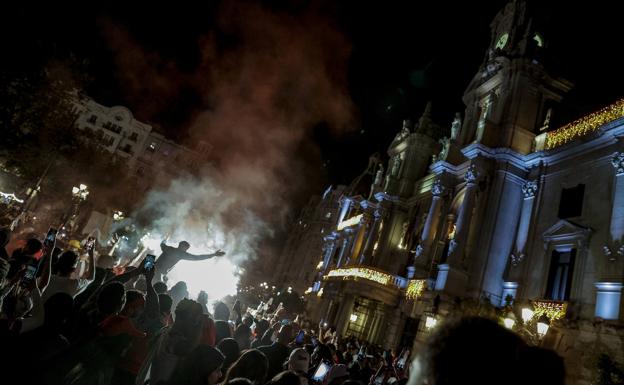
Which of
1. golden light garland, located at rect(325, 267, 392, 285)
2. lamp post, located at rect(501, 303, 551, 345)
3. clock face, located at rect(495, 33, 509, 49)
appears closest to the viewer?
lamp post, located at rect(501, 303, 551, 345)

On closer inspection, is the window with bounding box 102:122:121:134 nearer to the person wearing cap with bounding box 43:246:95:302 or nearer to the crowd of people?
the crowd of people

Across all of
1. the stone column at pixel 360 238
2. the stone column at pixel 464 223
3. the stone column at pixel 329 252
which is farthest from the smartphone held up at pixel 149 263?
the stone column at pixel 329 252

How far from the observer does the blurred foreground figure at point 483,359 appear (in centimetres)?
146

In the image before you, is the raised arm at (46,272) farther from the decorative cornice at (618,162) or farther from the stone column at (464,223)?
→ the decorative cornice at (618,162)

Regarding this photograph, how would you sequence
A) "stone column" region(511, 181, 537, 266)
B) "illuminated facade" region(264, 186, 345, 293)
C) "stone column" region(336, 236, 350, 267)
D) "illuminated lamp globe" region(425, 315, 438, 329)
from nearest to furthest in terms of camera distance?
1. "stone column" region(511, 181, 537, 266)
2. "illuminated lamp globe" region(425, 315, 438, 329)
3. "stone column" region(336, 236, 350, 267)
4. "illuminated facade" region(264, 186, 345, 293)

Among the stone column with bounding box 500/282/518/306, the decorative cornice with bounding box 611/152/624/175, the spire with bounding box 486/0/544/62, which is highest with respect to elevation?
the spire with bounding box 486/0/544/62

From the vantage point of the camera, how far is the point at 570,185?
18.7 metres

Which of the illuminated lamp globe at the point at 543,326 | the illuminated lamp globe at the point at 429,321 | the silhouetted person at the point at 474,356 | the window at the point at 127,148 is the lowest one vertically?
the silhouetted person at the point at 474,356

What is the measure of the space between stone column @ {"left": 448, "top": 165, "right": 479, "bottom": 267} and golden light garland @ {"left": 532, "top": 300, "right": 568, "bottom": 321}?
14.4 feet

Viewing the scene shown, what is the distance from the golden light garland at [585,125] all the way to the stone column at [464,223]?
410 centimetres

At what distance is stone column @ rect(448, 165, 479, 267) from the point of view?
20.9m

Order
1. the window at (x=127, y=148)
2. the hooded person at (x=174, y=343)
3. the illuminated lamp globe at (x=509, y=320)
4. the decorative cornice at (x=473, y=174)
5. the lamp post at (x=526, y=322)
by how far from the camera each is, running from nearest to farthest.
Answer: the hooded person at (x=174, y=343) → the lamp post at (x=526, y=322) → the illuminated lamp globe at (x=509, y=320) → the decorative cornice at (x=473, y=174) → the window at (x=127, y=148)

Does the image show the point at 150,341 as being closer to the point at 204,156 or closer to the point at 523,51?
the point at 523,51

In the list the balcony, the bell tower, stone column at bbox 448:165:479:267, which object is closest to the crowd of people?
stone column at bbox 448:165:479:267
